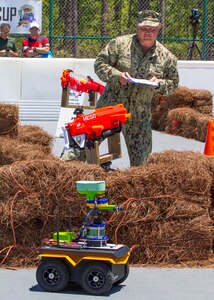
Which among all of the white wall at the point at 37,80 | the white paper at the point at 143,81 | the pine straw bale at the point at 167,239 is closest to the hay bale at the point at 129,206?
the pine straw bale at the point at 167,239

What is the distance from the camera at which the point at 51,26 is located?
1858cm

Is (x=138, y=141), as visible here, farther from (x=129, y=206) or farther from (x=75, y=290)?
(x=75, y=290)

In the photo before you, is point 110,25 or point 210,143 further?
point 110,25

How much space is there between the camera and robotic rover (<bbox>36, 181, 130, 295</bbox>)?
6137 millimetres

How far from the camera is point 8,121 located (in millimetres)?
11516

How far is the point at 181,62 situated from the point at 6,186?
1121 centimetres

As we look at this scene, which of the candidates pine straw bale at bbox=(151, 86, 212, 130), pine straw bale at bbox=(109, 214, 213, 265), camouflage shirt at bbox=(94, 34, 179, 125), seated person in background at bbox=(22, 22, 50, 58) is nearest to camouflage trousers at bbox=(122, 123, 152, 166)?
camouflage shirt at bbox=(94, 34, 179, 125)

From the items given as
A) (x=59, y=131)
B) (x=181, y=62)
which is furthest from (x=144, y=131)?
(x=181, y=62)

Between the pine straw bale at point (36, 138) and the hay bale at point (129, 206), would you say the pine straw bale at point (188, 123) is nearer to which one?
the pine straw bale at point (36, 138)

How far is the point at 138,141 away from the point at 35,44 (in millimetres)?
9510

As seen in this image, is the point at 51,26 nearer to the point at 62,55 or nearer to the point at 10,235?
the point at 62,55

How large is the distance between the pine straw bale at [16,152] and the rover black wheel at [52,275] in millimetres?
3969

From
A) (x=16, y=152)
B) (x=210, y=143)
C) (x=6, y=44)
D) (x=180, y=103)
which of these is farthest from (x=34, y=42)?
(x=16, y=152)

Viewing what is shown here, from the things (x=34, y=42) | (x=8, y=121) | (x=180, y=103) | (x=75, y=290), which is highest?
(x=34, y=42)
